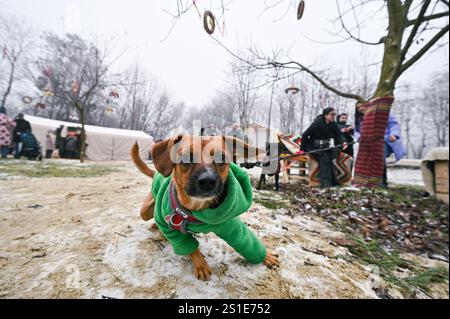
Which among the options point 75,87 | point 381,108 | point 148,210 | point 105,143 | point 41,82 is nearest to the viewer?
point 148,210

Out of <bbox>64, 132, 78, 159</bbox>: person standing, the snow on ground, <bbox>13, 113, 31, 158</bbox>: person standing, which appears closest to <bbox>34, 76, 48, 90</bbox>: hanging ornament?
<bbox>64, 132, 78, 159</bbox>: person standing

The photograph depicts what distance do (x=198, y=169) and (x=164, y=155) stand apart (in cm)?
31

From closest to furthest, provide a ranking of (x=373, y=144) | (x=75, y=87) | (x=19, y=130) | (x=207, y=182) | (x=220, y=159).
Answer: (x=207, y=182)
(x=220, y=159)
(x=19, y=130)
(x=373, y=144)
(x=75, y=87)

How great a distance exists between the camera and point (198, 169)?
1.07 meters

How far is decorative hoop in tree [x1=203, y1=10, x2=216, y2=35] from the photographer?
4.53 feet

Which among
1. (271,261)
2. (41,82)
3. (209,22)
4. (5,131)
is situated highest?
(41,82)

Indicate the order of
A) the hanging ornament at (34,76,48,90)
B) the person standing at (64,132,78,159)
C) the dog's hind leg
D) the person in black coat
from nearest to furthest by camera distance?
1. the dog's hind leg
2. the person in black coat
3. the hanging ornament at (34,76,48,90)
4. the person standing at (64,132,78,159)

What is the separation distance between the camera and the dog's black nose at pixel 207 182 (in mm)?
1001

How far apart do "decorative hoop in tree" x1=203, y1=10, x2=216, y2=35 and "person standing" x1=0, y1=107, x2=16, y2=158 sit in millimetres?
1549

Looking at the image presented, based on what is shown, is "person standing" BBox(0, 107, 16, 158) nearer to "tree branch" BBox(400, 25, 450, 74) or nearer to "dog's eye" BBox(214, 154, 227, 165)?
"dog's eye" BBox(214, 154, 227, 165)

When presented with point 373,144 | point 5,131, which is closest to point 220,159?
point 5,131

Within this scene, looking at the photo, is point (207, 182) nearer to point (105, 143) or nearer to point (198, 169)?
point (198, 169)
